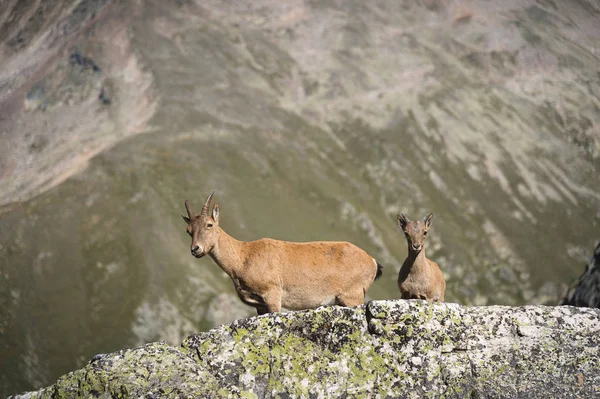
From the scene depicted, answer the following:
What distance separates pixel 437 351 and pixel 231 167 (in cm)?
14602

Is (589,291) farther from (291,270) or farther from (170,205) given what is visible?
(170,205)

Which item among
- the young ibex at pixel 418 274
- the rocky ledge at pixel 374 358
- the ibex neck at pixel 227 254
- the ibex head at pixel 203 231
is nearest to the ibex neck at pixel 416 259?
the young ibex at pixel 418 274

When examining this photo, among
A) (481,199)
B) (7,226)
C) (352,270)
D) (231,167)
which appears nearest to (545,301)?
(481,199)

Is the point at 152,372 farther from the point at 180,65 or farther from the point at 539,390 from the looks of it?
the point at 180,65

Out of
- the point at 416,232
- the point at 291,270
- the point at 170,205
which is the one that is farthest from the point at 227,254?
the point at 170,205

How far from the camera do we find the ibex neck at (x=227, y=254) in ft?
61.7

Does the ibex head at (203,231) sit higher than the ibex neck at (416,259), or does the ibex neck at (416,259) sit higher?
the ibex head at (203,231)

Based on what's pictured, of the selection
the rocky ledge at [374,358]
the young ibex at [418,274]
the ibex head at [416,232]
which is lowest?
the young ibex at [418,274]

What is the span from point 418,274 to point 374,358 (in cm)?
862

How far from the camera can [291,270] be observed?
1823 centimetres

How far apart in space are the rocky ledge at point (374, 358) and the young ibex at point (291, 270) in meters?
5.27

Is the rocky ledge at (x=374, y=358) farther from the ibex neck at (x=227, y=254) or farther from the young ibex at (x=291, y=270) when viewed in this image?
the ibex neck at (x=227, y=254)

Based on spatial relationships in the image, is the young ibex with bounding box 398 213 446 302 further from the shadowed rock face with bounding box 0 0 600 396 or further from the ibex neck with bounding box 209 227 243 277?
the shadowed rock face with bounding box 0 0 600 396

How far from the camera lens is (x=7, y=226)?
12225cm
